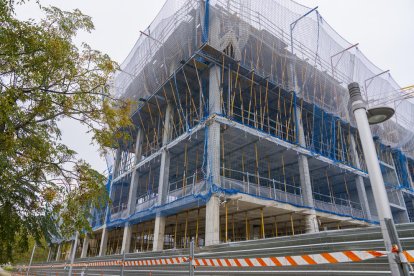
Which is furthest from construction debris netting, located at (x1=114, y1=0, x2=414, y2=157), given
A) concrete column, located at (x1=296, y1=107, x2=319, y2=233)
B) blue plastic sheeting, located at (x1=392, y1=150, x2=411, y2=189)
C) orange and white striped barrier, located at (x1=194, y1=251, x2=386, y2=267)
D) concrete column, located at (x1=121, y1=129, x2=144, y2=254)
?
orange and white striped barrier, located at (x1=194, y1=251, x2=386, y2=267)

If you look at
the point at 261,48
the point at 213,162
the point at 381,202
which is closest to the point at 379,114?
the point at 381,202

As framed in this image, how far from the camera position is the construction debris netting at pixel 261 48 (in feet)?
Result: 56.4

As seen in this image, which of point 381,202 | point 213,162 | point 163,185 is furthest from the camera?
point 163,185

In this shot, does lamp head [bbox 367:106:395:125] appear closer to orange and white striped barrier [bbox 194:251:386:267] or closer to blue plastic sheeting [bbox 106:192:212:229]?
orange and white striped barrier [bbox 194:251:386:267]

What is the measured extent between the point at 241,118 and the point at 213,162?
8.82 meters

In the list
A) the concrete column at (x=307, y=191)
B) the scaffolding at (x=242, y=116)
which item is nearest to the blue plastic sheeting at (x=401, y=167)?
the scaffolding at (x=242, y=116)

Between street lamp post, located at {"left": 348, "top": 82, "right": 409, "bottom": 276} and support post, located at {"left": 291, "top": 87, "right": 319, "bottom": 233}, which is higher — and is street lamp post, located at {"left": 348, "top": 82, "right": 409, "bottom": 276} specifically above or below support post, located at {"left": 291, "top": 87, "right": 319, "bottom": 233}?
below

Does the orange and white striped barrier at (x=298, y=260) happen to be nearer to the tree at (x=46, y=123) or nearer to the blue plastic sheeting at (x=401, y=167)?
the tree at (x=46, y=123)

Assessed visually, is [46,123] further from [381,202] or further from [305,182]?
[305,182]

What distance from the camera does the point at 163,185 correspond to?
18469 mm

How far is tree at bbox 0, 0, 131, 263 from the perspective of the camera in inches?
232

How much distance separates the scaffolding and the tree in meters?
7.51

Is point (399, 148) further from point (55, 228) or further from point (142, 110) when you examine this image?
point (55, 228)

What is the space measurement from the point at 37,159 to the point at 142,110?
17.4 m
